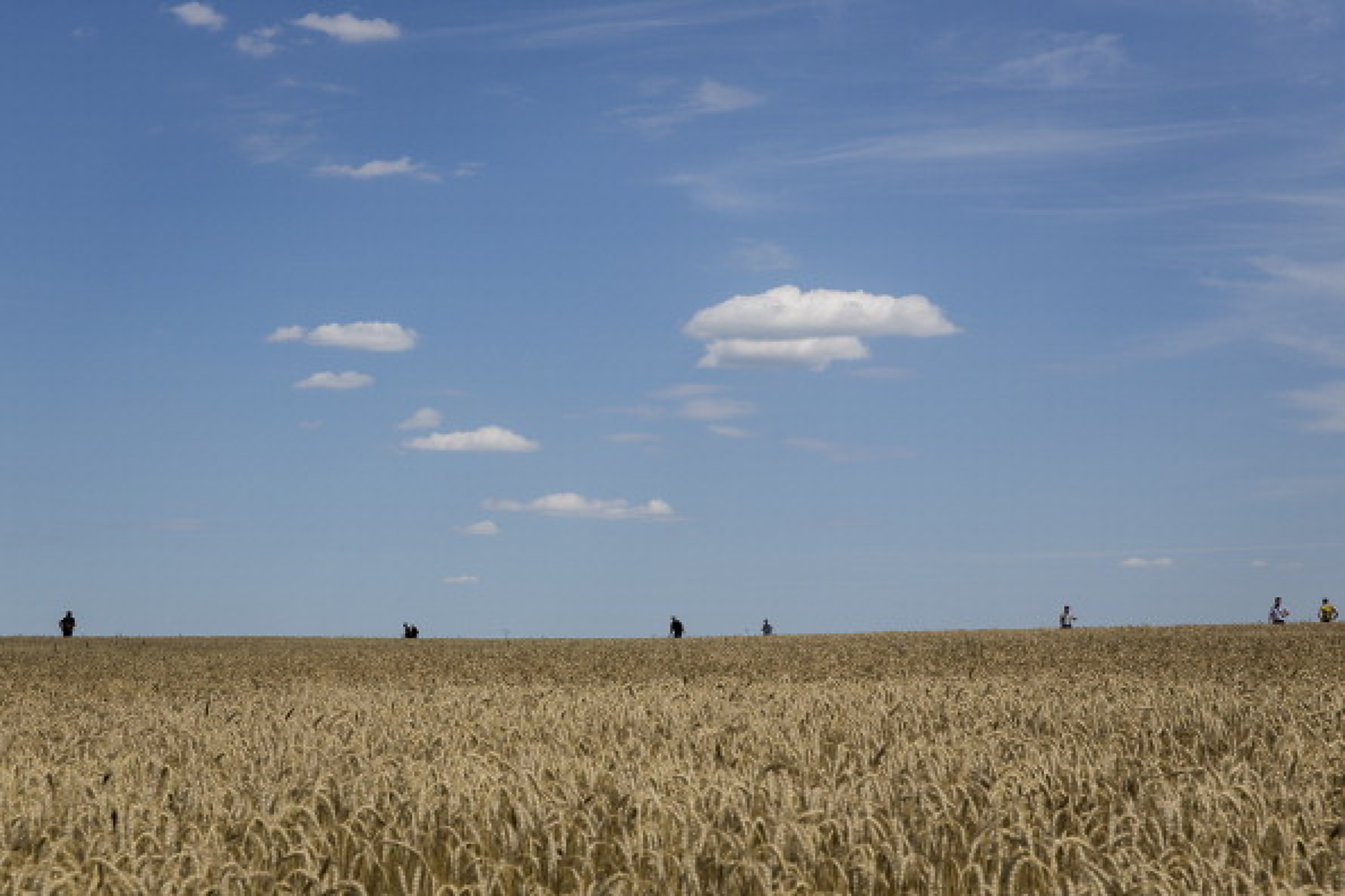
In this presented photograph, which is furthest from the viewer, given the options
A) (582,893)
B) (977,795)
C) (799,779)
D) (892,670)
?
(892,670)

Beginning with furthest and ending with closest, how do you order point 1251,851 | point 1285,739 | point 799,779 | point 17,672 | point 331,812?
point 17,672 → point 1285,739 → point 799,779 → point 331,812 → point 1251,851

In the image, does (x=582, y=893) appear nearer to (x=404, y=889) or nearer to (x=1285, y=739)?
(x=404, y=889)

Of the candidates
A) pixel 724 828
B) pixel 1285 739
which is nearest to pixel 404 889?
pixel 724 828

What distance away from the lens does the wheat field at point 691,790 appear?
593 cm

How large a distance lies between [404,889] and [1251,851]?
11.7 feet

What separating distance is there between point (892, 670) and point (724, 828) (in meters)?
20.9

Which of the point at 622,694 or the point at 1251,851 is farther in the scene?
the point at 622,694

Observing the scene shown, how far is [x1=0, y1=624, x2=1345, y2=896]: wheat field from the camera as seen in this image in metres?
5.93

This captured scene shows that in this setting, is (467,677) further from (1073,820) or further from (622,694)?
(1073,820)

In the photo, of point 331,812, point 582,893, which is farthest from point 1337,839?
point 331,812

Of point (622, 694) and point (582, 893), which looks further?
point (622, 694)

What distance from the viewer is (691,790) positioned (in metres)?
7.43

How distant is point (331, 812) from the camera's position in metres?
7.23

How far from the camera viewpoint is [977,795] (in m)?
7.98
